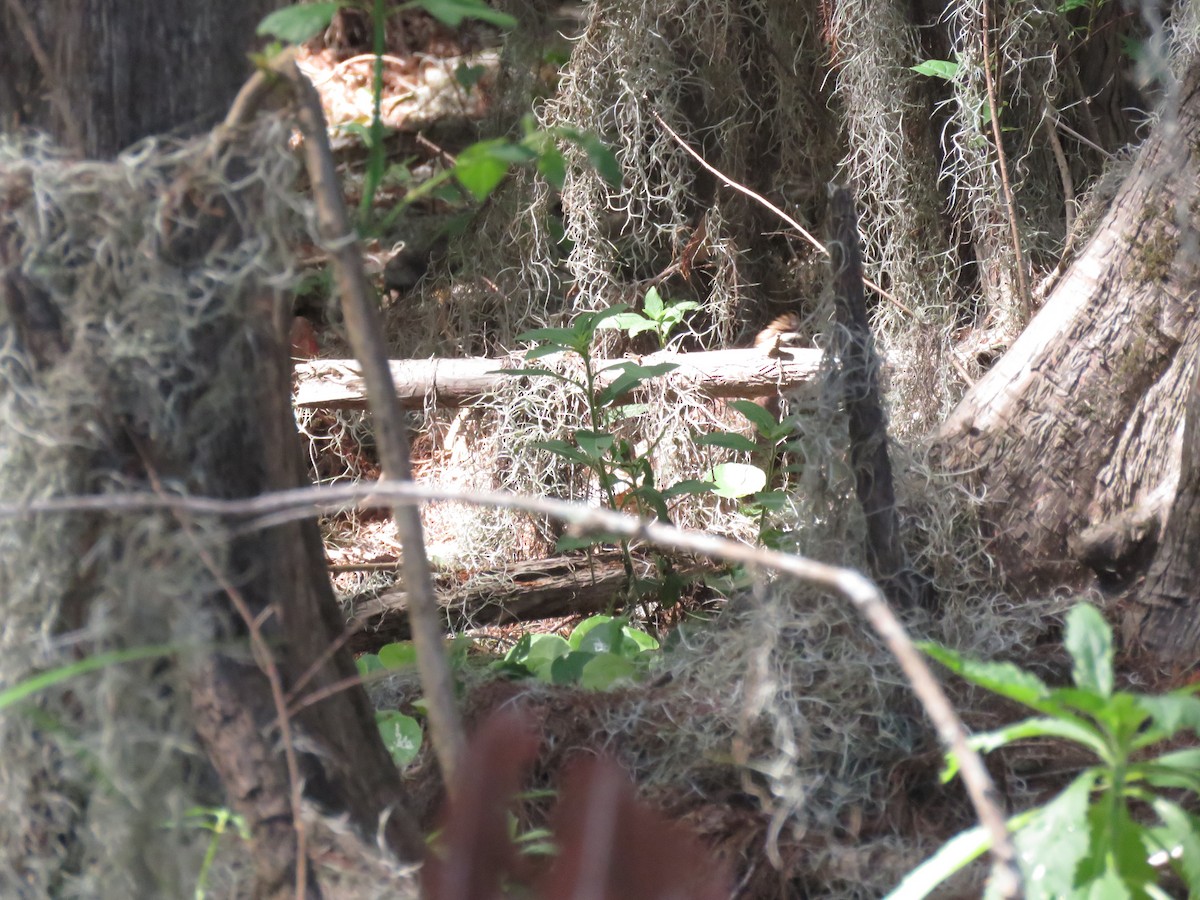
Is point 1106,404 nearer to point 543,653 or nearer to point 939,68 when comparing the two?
point 543,653

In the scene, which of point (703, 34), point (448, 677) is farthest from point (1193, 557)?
point (703, 34)

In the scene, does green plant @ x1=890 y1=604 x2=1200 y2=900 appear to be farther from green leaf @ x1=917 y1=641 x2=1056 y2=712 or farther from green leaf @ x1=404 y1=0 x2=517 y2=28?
green leaf @ x1=404 y1=0 x2=517 y2=28

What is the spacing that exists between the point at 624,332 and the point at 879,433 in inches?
73.4

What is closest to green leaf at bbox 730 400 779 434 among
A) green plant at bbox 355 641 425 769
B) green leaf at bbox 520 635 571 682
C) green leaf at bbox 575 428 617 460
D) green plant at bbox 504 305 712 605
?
green plant at bbox 504 305 712 605

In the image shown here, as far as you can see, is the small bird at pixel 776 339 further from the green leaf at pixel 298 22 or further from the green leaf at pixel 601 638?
the green leaf at pixel 298 22

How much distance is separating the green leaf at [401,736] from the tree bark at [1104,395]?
2.89 ft

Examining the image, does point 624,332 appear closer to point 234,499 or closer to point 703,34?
point 703,34

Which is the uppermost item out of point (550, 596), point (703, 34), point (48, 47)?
point (703, 34)

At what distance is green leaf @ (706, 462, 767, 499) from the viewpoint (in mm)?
2357

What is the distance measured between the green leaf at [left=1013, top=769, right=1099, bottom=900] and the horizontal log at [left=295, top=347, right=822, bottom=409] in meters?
1.83

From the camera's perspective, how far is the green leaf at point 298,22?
73cm

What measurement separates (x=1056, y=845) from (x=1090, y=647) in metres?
0.19

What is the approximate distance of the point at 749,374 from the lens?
2689mm

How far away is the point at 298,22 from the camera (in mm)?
742
